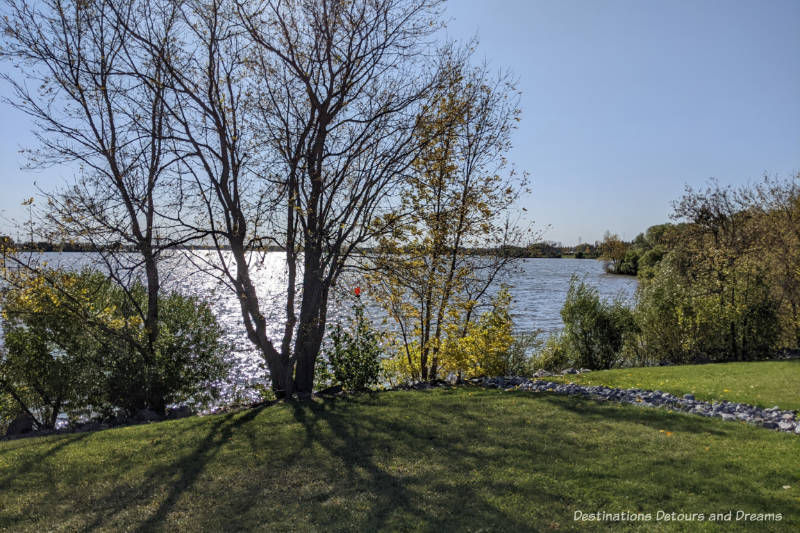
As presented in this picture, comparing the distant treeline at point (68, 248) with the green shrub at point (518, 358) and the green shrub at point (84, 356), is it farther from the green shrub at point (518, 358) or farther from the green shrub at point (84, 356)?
the green shrub at point (518, 358)

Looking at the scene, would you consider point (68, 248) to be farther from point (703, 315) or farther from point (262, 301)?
point (703, 315)

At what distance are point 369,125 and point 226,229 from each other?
12.6ft

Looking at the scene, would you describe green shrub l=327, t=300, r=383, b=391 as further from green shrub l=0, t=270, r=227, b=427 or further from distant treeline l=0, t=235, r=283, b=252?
distant treeline l=0, t=235, r=283, b=252

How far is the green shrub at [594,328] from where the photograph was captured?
1552 centimetres

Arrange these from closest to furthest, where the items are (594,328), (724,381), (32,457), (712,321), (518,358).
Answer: (32,457) → (724,381) → (518,358) → (712,321) → (594,328)

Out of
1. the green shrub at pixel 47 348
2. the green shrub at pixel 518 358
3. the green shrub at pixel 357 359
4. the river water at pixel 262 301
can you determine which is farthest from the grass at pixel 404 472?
the green shrub at pixel 518 358

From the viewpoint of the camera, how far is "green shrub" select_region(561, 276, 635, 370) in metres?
15.5

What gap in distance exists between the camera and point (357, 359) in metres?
11.2

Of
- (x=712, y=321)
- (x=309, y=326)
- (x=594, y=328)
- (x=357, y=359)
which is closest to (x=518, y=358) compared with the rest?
(x=594, y=328)

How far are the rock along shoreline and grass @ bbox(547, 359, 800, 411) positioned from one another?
21.4 inches

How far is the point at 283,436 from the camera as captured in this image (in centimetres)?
718

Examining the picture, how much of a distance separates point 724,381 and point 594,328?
5.34m

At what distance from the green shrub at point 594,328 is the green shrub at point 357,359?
7.47 m

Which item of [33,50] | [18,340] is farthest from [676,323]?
[33,50]
